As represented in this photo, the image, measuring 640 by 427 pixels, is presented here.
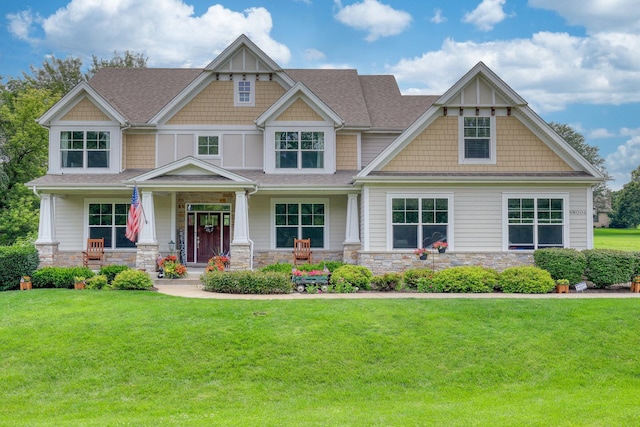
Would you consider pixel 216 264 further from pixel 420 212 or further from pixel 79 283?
pixel 420 212

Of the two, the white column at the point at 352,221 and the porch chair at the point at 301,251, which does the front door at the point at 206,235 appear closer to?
the porch chair at the point at 301,251

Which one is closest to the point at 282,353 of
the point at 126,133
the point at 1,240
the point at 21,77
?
the point at 126,133

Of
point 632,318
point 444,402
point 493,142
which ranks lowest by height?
point 444,402

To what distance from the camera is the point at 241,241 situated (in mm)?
18031

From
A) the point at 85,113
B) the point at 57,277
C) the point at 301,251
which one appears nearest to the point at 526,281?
the point at 301,251

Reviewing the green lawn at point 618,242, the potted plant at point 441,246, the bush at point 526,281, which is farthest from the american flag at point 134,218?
the green lawn at point 618,242

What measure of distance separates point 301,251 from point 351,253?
1990mm

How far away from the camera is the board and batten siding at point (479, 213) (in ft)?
58.3

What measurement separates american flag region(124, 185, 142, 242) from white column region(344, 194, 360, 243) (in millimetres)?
7210

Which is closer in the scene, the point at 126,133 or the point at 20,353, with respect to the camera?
the point at 20,353

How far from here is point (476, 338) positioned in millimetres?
10336

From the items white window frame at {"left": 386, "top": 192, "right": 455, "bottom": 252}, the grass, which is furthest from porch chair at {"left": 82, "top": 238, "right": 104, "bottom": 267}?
white window frame at {"left": 386, "top": 192, "right": 455, "bottom": 252}

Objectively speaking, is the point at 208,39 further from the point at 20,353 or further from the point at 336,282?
the point at 20,353

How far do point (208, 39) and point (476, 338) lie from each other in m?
26.9
